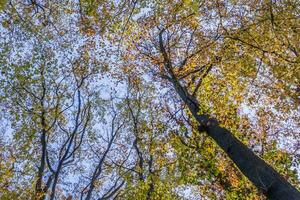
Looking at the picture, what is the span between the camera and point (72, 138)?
64.5 ft

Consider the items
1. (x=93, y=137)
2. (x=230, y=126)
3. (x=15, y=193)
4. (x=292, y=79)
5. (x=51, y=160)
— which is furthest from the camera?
(x=93, y=137)

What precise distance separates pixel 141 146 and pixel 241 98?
8.88 m

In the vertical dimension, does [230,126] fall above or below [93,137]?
below

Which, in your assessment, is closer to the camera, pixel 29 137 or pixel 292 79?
pixel 292 79

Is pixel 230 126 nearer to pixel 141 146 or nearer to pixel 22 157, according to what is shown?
pixel 141 146

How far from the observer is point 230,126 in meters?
12.8

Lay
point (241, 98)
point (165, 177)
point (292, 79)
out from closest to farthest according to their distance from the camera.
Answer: point (292, 79), point (241, 98), point (165, 177)

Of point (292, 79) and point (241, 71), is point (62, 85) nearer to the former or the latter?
point (241, 71)

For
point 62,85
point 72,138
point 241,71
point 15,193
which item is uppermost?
point 62,85

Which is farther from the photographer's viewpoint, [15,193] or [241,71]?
[15,193]

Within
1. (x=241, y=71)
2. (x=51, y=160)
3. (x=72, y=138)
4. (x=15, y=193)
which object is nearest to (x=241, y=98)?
(x=241, y=71)

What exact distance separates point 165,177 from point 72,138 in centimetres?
644

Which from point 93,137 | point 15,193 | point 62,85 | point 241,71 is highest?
point 62,85

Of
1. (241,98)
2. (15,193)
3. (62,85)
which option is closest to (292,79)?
(241,98)
